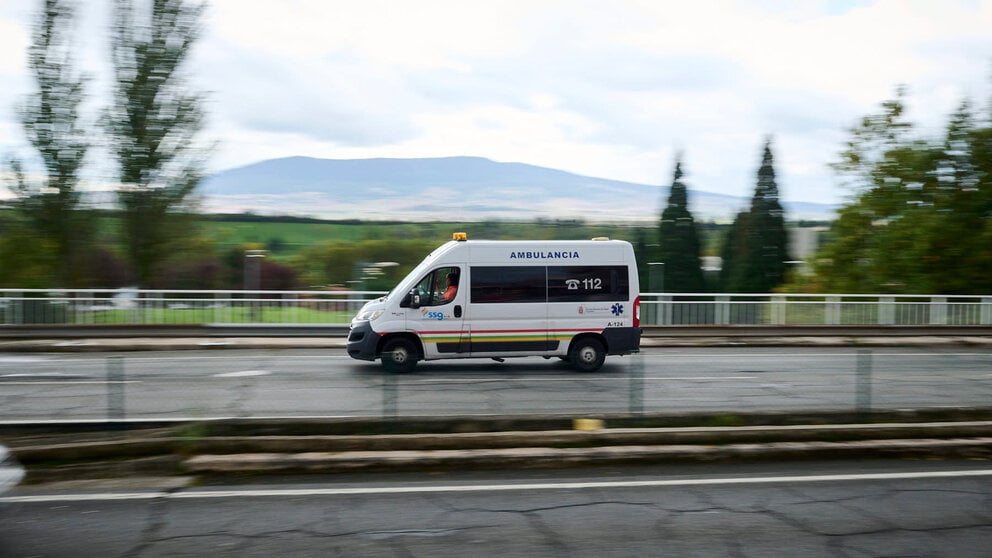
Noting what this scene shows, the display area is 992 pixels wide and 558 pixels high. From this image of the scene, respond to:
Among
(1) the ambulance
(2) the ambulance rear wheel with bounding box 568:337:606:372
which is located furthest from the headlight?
(2) the ambulance rear wheel with bounding box 568:337:606:372

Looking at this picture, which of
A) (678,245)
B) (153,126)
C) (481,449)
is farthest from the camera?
(678,245)

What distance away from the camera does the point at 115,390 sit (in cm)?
941

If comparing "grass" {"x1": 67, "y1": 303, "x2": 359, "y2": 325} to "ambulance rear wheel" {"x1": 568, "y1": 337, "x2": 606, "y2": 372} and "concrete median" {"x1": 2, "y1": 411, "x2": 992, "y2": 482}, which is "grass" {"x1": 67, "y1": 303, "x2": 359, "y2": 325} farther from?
"concrete median" {"x1": 2, "y1": 411, "x2": 992, "y2": 482}

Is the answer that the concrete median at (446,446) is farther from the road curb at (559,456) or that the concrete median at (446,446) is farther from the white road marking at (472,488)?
the white road marking at (472,488)

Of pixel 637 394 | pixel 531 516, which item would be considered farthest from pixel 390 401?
pixel 637 394

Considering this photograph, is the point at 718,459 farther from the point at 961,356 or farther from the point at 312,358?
the point at 961,356

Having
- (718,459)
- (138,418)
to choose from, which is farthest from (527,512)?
(138,418)

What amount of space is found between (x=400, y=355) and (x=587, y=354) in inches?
140

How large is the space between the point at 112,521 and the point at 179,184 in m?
24.7

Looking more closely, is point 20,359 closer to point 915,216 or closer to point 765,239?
point 915,216

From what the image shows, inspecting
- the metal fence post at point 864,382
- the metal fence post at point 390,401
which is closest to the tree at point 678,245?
the metal fence post at point 864,382

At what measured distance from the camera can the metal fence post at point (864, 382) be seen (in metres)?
10.0

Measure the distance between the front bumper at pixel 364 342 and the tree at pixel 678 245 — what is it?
48.8m

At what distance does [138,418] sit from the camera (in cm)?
894
